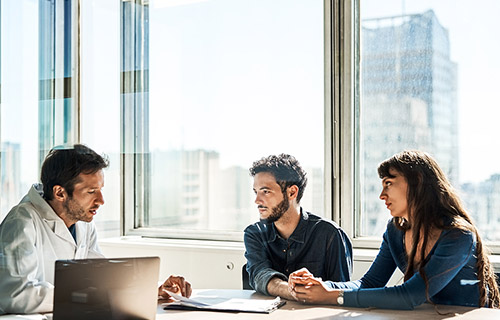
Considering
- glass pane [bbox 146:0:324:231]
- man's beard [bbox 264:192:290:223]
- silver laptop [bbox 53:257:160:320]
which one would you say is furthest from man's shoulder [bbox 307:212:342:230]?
silver laptop [bbox 53:257:160:320]

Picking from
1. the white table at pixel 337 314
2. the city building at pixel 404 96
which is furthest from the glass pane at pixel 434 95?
the white table at pixel 337 314

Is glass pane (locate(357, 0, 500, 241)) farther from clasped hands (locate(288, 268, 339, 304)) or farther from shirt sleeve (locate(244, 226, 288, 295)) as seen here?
clasped hands (locate(288, 268, 339, 304))

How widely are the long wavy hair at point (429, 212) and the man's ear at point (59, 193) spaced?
1441 millimetres

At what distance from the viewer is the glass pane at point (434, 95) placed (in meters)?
3.23

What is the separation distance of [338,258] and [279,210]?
381 millimetres

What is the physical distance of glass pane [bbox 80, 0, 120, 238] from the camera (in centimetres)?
305

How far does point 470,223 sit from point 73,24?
205 cm

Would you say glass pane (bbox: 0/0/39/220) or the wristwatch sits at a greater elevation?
glass pane (bbox: 0/0/39/220)

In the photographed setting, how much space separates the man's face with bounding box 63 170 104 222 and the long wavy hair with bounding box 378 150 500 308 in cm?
135

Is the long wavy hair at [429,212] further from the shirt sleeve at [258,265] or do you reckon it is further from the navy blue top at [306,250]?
the shirt sleeve at [258,265]

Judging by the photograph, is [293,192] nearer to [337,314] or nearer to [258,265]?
[258,265]

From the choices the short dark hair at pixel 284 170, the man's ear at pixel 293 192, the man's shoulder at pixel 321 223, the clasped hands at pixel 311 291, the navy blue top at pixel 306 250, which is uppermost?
the short dark hair at pixel 284 170

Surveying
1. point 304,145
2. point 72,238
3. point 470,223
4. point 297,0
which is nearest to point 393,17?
point 297,0

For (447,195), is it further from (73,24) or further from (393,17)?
(73,24)
